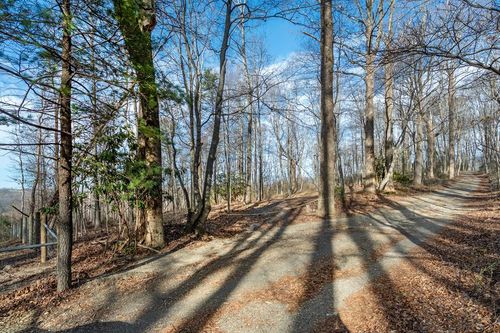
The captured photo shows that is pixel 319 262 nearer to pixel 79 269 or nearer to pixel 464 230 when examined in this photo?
pixel 464 230

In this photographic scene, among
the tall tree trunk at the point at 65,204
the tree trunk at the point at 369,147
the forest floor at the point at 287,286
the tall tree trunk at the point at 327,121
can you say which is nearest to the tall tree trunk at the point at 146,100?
the forest floor at the point at 287,286

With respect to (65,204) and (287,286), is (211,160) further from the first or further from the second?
(287,286)

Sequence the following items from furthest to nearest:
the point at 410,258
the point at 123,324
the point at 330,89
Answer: the point at 330,89 < the point at 410,258 < the point at 123,324

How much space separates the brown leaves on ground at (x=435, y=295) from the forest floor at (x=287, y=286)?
→ 0.01 metres

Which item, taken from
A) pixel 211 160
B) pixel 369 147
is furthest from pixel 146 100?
pixel 369 147

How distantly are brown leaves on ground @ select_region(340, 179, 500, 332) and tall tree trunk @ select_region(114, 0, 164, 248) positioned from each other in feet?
13.0

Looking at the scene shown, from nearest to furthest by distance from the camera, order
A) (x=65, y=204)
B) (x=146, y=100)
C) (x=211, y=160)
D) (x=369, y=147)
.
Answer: (x=65, y=204) → (x=146, y=100) → (x=211, y=160) → (x=369, y=147)

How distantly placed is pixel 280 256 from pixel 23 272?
20.7 feet

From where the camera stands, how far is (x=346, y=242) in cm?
650

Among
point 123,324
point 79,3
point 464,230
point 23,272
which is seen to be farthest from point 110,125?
point 464,230

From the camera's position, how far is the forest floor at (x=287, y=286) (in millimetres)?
3504

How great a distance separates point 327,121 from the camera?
9047mm

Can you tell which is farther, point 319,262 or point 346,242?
point 346,242

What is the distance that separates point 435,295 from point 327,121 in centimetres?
604
